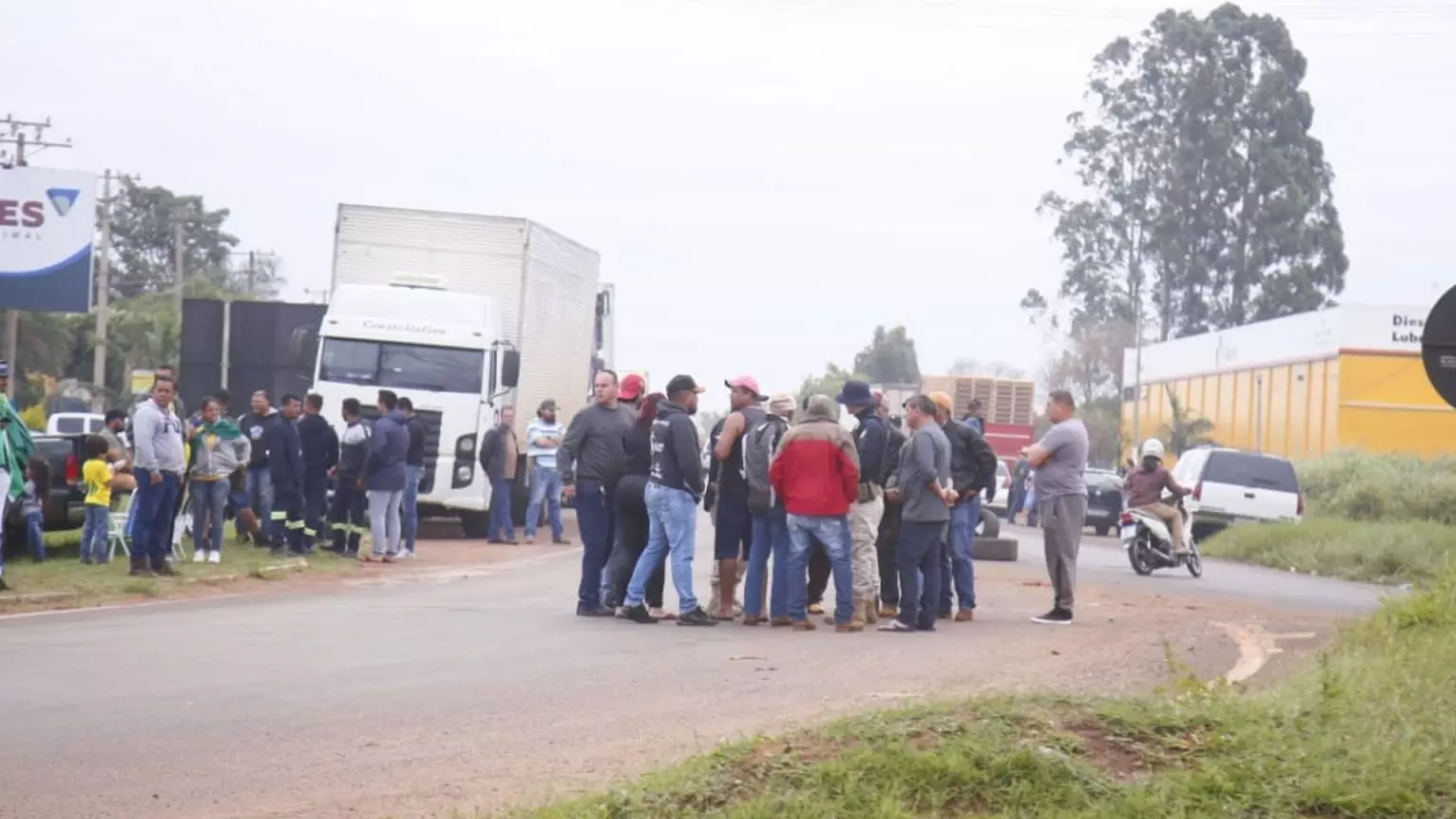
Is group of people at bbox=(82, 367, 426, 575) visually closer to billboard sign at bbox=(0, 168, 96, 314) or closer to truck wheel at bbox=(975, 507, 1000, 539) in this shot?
truck wheel at bbox=(975, 507, 1000, 539)

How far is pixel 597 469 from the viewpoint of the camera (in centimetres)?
1549

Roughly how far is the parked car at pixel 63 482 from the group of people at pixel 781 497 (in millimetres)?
7055

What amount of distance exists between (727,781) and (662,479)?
8.36 meters

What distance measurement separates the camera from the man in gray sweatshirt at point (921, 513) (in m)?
15.1

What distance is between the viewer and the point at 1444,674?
9375mm

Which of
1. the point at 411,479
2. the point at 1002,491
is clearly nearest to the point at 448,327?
the point at 411,479

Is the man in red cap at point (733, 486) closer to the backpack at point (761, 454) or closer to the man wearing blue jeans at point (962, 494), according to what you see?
the backpack at point (761, 454)

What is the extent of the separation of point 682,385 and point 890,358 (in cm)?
10867

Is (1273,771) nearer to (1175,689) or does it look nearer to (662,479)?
(1175,689)

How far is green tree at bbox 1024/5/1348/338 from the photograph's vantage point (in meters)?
75.3

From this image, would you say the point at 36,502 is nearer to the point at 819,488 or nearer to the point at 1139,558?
the point at 819,488

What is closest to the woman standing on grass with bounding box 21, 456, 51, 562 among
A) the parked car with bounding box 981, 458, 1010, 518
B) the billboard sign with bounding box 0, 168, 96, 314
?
the billboard sign with bounding box 0, 168, 96, 314

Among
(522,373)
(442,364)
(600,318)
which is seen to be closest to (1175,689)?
(442,364)

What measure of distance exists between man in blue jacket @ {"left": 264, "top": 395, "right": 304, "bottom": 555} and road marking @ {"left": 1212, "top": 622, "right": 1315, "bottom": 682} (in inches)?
396
